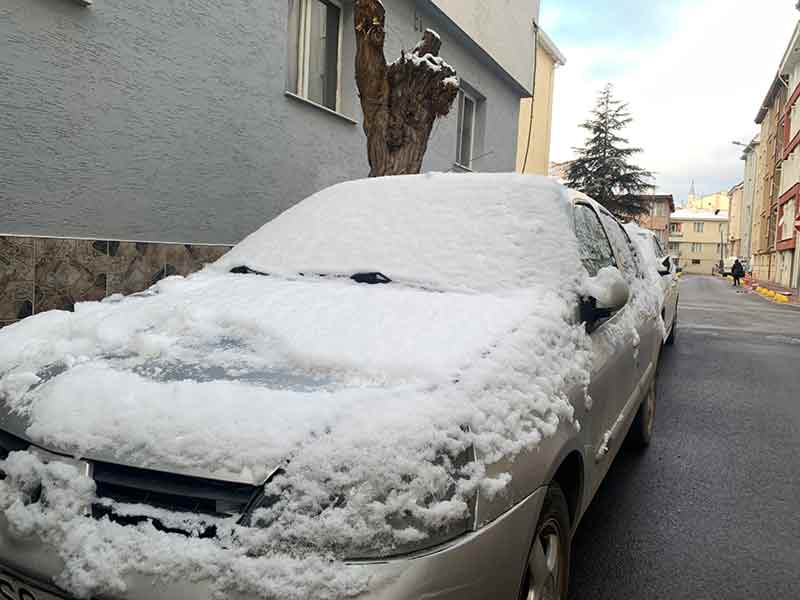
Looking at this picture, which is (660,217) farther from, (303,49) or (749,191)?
(303,49)

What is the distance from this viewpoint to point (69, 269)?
481cm

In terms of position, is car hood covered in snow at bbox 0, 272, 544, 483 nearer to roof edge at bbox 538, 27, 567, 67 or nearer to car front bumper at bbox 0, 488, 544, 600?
car front bumper at bbox 0, 488, 544, 600

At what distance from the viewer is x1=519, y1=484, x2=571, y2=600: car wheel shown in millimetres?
1808

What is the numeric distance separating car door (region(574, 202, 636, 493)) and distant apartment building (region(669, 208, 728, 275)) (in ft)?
289

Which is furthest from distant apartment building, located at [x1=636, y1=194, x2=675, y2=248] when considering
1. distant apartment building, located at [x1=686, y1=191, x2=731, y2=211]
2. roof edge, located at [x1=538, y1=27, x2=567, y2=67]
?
roof edge, located at [x1=538, y1=27, x2=567, y2=67]

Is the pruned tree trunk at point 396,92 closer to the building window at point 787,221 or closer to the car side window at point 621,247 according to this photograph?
the car side window at point 621,247

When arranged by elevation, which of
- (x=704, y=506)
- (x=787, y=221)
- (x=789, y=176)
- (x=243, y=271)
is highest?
(x=789, y=176)

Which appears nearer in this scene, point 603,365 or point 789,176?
point 603,365

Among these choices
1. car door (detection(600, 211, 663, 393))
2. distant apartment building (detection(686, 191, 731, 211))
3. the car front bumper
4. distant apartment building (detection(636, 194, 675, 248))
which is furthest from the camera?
distant apartment building (detection(686, 191, 731, 211))

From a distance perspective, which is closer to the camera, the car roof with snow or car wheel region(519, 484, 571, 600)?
car wheel region(519, 484, 571, 600)

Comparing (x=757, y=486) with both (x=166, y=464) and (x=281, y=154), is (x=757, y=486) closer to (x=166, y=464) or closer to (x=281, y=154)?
(x=166, y=464)

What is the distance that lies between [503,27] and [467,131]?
2.10 metres

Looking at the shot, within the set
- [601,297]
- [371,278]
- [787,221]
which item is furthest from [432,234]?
[787,221]

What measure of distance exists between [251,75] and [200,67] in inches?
28.2
